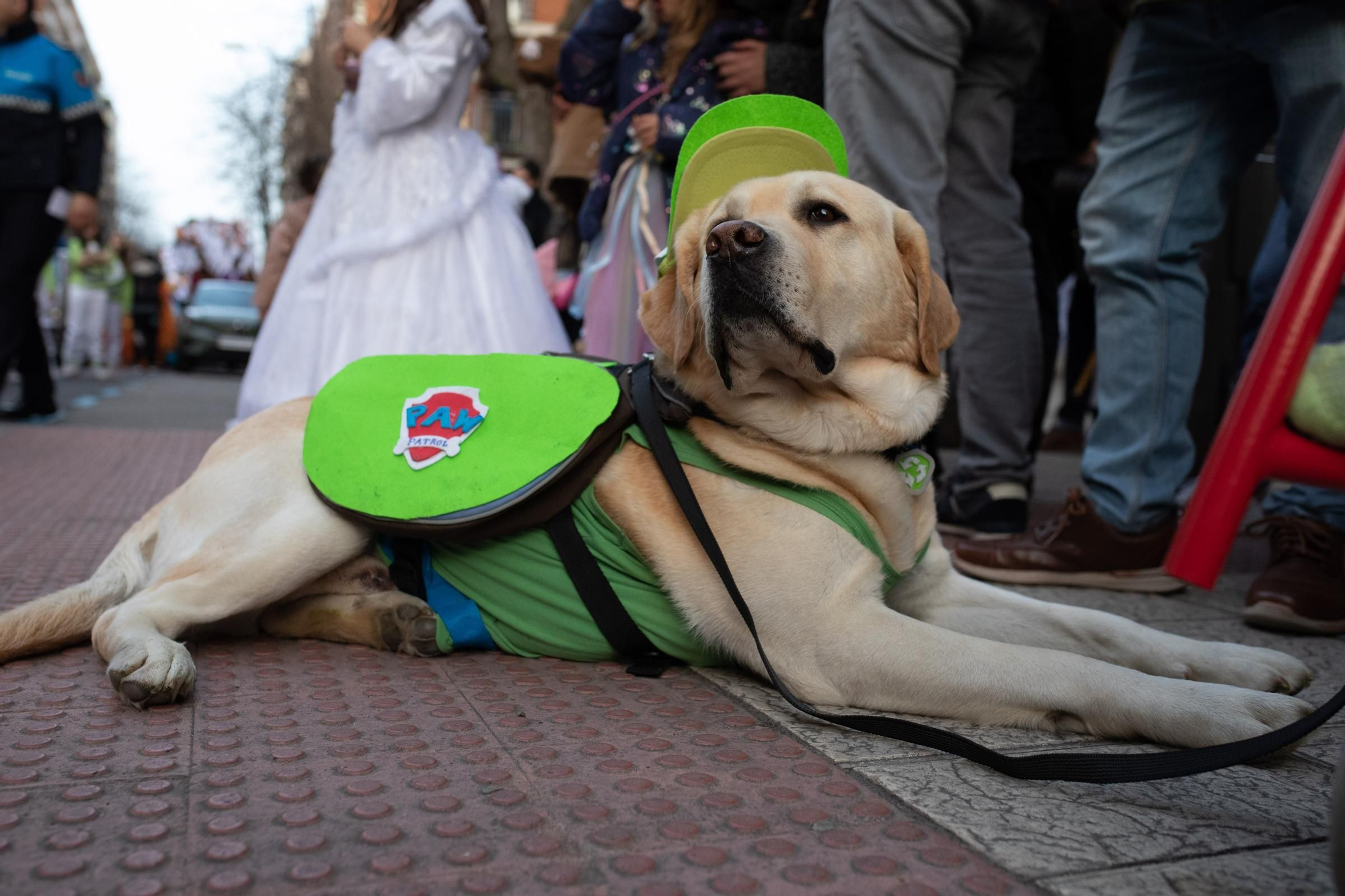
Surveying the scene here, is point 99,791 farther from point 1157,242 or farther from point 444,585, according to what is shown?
point 1157,242

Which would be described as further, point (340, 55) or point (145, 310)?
point (145, 310)

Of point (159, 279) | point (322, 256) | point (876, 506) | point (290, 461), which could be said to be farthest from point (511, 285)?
point (159, 279)

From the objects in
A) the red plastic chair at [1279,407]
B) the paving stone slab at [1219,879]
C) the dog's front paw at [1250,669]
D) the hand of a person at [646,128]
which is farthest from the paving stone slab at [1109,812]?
the hand of a person at [646,128]

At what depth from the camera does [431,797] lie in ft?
4.94

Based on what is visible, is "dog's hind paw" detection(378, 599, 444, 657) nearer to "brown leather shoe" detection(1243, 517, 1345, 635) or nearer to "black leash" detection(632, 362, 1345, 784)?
"black leash" detection(632, 362, 1345, 784)

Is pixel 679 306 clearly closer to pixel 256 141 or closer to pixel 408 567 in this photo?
pixel 408 567

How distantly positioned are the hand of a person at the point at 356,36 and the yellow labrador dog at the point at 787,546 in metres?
3.55

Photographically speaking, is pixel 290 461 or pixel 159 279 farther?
pixel 159 279

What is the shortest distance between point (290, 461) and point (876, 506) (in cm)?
131

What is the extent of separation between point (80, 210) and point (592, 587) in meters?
6.69

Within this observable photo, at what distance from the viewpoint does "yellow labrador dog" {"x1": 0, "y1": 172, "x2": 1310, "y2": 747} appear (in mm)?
1879

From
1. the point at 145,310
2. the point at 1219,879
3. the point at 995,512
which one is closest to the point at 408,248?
the point at 995,512

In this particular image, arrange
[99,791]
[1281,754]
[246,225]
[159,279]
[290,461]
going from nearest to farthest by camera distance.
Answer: [99,791] → [1281,754] → [290,461] → [159,279] → [246,225]

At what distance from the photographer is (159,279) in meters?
24.5
